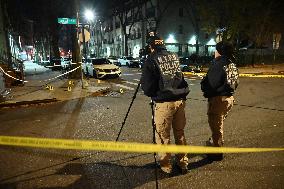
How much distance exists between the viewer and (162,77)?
416cm

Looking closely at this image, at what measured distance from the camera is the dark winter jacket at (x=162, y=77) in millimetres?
4160

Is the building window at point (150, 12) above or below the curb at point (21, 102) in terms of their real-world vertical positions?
above

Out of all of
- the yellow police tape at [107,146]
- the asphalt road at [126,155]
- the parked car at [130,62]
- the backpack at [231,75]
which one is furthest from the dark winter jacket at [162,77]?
the parked car at [130,62]

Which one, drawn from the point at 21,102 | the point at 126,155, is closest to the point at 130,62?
the point at 21,102

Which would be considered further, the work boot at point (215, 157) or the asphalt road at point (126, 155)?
the work boot at point (215, 157)

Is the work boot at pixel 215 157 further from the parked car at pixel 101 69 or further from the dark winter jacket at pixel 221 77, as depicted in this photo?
the parked car at pixel 101 69

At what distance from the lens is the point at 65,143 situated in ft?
14.0

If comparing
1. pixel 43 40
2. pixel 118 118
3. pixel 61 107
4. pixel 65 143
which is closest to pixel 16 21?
pixel 43 40

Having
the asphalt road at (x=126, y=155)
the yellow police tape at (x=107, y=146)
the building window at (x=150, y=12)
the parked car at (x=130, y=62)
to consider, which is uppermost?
the building window at (x=150, y=12)

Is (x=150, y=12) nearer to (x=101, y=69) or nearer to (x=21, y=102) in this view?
(x=101, y=69)

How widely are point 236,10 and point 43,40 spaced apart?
130ft

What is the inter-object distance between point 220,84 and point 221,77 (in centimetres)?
11

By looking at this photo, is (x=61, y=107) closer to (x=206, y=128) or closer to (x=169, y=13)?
(x=206, y=128)

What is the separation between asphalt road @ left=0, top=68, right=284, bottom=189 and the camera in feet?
14.1
